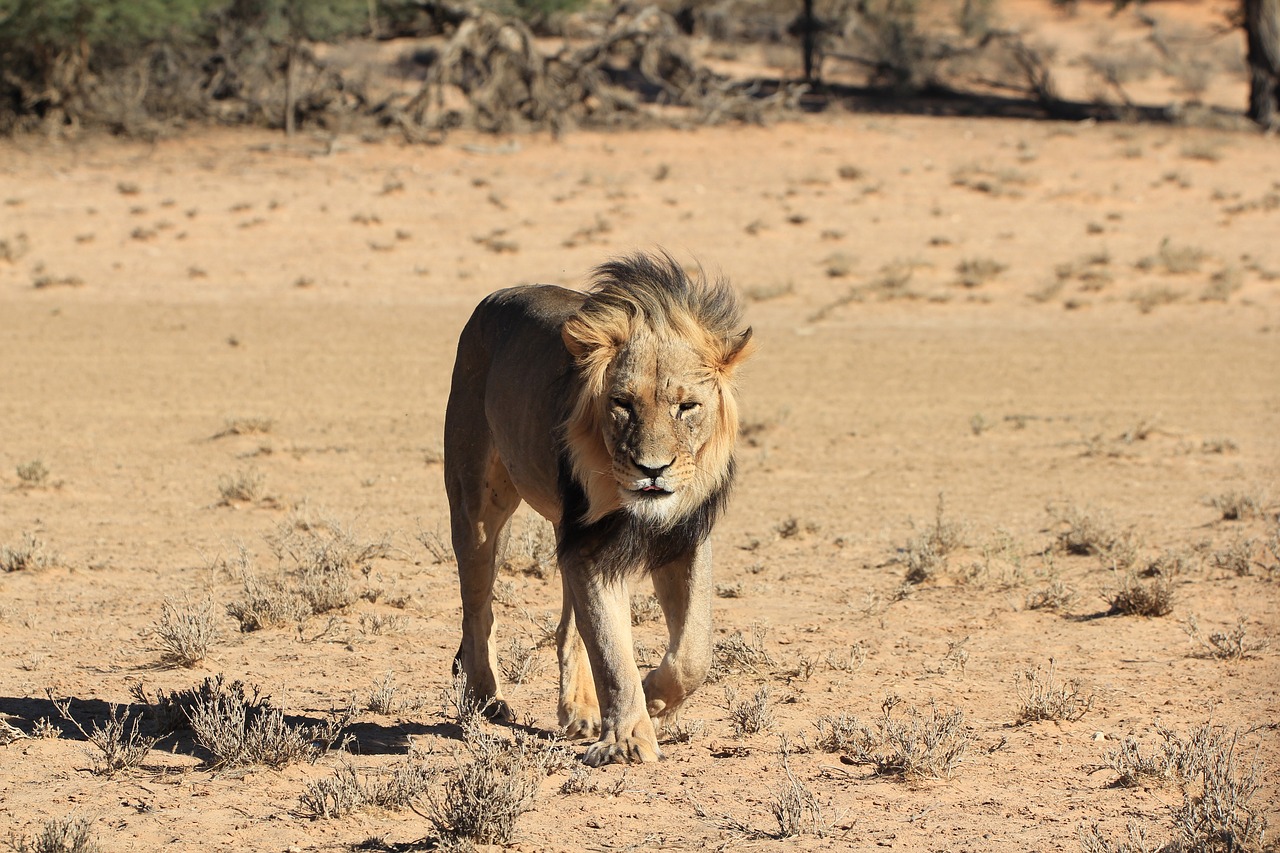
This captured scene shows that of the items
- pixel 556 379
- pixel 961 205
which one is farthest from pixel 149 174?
pixel 556 379

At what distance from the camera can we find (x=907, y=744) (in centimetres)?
510

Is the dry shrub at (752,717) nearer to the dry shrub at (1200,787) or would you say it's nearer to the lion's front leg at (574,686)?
the lion's front leg at (574,686)

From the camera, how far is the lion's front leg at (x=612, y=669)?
195 inches

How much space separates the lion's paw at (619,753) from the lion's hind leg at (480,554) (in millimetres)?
873

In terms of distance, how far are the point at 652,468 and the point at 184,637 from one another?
2.76 metres

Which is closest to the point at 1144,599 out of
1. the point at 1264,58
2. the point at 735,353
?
the point at 735,353

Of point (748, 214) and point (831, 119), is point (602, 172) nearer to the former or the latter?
point (748, 214)

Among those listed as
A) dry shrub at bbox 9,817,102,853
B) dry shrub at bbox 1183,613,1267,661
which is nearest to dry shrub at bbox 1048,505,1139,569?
dry shrub at bbox 1183,613,1267,661

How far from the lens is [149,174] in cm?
2431

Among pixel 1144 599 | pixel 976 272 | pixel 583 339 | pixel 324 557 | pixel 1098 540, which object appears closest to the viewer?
pixel 583 339

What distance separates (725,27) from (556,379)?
140 feet

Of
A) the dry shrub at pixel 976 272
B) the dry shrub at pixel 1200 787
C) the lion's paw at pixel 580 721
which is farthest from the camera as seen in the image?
the dry shrub at pixel 976 272

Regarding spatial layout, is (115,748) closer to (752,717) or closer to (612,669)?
(612,669)

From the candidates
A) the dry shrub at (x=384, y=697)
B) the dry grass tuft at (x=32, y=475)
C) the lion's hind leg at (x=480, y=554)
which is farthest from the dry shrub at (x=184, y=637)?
the dry grass tuft at (x=32, y=475)
